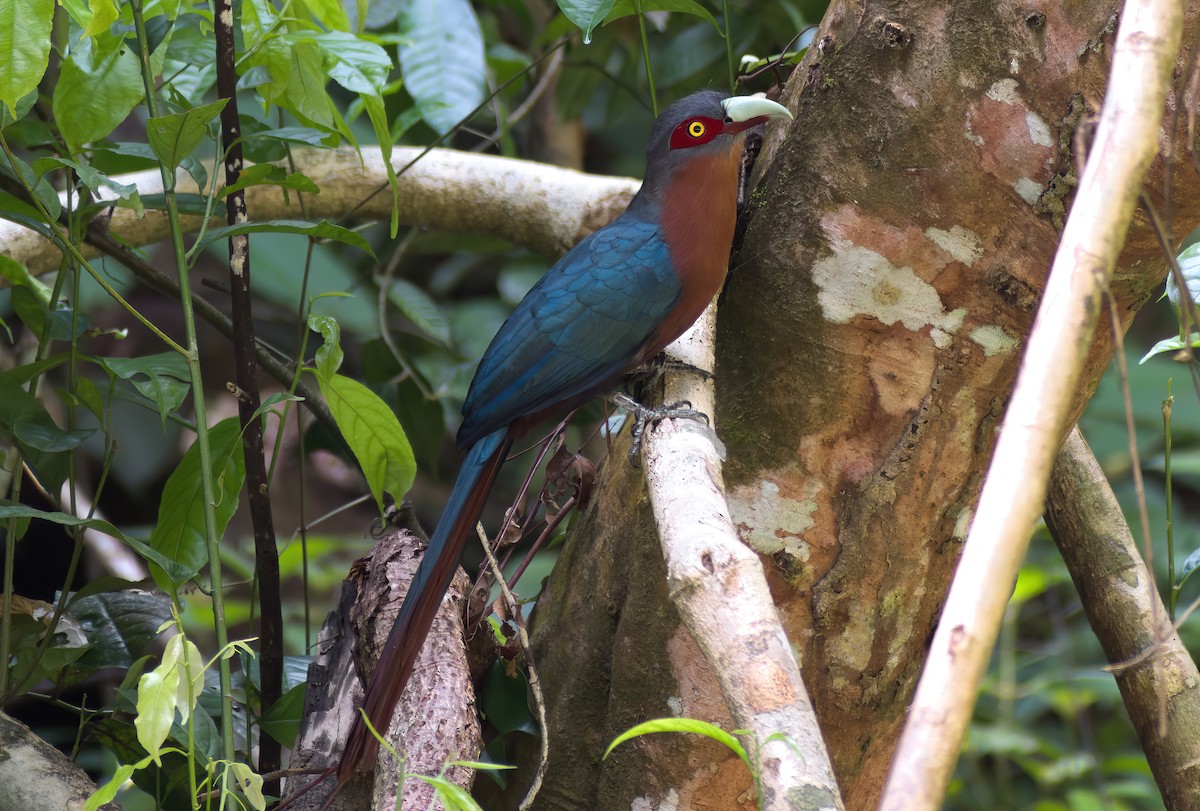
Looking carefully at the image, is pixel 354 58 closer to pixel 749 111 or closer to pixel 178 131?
pixel 178 131

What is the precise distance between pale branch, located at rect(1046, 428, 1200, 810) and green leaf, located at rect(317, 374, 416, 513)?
4.51 ft

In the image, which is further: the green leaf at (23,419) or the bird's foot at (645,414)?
the green leaf at (23,419)

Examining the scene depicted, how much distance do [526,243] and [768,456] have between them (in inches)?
53.6

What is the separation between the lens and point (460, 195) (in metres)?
3.02

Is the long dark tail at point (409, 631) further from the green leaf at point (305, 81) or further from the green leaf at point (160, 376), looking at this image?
the green leaf at point (305, 81)

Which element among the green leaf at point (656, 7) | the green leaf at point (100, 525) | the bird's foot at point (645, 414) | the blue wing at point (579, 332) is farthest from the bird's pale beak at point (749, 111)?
the green leaf at point (100, 525)

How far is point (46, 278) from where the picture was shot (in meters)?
3.26

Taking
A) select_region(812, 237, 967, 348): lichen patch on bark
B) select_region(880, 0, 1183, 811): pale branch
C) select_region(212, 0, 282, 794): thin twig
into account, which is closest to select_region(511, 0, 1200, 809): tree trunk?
select_region(812, 237, 967, 348): lichen patch on bark

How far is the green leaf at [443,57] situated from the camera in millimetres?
2711

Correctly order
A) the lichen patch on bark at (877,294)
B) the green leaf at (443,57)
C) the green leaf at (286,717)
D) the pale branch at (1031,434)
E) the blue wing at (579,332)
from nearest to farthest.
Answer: the pale branch at (1031,434) → the lichen patch on bark at (877,294) → the green leaf at (286,717) → the blue wing at (579,332) → the green leaf at (443,57)

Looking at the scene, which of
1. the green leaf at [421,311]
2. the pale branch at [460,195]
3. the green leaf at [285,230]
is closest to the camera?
the green leaf at [285,230]

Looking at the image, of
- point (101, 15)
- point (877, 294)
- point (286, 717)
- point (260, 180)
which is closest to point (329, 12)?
point (260, 180)

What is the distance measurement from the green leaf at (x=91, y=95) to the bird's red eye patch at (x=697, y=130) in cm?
112

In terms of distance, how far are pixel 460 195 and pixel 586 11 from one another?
3.33ft
